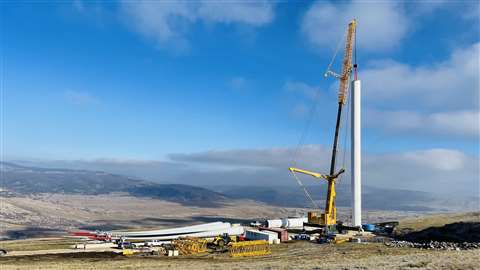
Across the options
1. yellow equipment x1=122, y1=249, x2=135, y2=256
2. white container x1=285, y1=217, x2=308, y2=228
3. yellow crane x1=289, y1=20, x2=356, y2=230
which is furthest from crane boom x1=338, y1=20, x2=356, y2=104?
yellow equipment x1=122, y1=249, x2=135, y2=256

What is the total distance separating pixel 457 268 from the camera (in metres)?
32.8

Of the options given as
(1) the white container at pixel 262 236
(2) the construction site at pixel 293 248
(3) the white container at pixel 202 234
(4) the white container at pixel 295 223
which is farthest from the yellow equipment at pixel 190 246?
(4) the white container at pixel 295 223

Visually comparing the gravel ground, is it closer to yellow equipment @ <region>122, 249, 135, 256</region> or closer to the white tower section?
yellow equipment @ <region>122, 249, 135, 256</region>

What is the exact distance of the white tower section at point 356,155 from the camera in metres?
85.3

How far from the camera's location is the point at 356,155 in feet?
283

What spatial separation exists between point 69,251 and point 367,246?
43802 mm

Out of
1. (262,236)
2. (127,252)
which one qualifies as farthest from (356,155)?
(127,252)

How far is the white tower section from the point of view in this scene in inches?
3359

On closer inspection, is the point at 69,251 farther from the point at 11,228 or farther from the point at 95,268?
the point at 11,228

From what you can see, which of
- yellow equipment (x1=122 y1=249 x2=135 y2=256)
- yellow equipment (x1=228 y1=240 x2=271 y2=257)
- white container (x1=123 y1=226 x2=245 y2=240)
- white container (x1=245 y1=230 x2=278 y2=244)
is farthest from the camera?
white container (x1=123 y1=226 x2=245 y2=240)

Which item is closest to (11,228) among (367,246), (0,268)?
(0,268)

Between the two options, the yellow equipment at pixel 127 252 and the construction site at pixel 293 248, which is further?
the yellow equipment at pixel 127 252

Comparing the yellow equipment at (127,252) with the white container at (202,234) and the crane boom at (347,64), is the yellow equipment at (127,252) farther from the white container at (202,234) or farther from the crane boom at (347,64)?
the crane boom at (347,64)

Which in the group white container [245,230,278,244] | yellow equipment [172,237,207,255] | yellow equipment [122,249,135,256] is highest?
white container [245,230,278,244]
